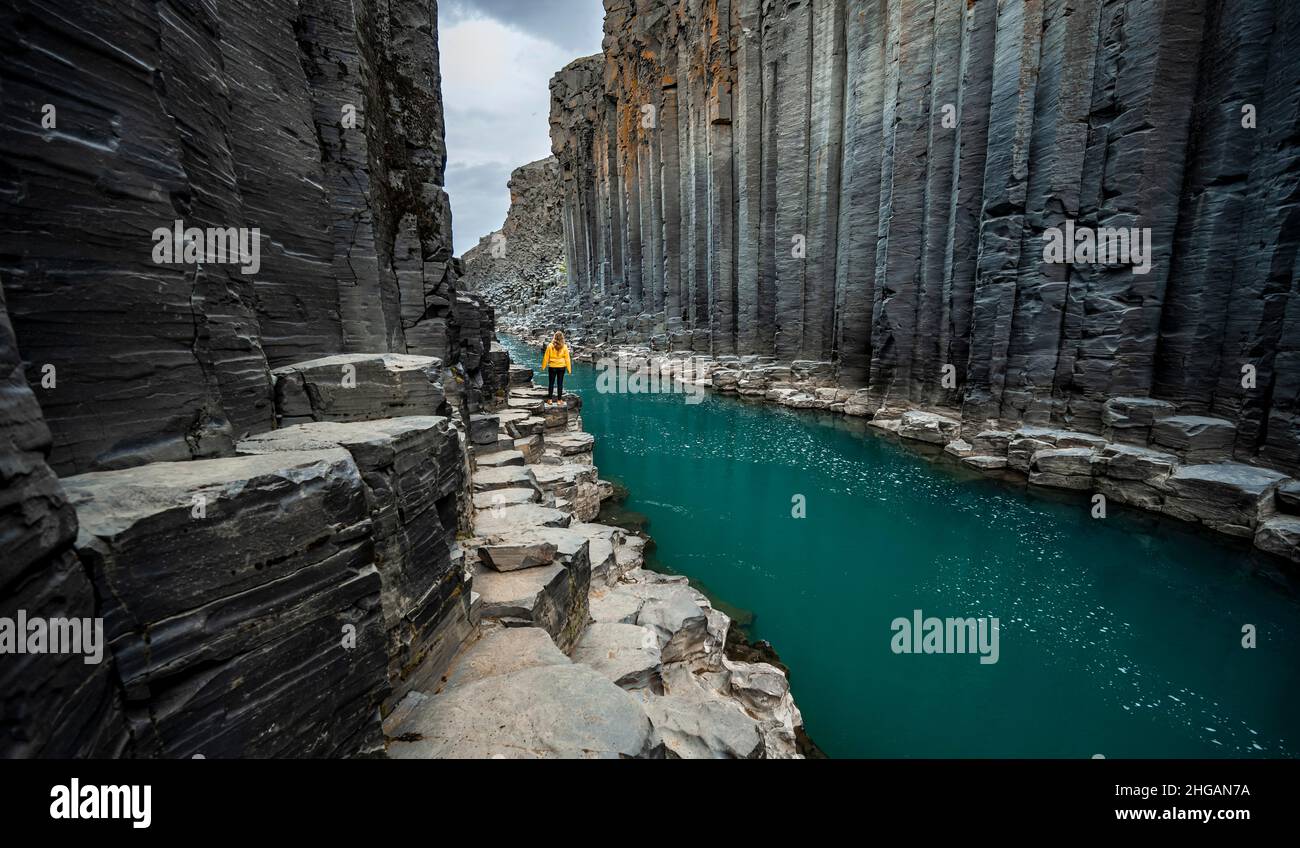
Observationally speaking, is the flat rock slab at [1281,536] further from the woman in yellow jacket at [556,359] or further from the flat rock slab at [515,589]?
the woman in yellow jacket at [556,359]

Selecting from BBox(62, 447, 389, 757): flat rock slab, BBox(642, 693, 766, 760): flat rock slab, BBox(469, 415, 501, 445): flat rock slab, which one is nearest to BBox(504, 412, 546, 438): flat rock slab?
BBox(469, 415, 501, 445): flat rock slab

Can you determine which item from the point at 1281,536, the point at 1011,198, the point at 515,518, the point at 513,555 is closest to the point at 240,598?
the point at 513,555

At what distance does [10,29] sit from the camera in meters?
2.25

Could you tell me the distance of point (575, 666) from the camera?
415cm

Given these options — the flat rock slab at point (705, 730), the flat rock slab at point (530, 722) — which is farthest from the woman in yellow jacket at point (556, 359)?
the flat rock slab at point (530, 722)

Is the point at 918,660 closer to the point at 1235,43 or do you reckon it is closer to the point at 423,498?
the point at 423,498

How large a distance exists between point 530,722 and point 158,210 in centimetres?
377

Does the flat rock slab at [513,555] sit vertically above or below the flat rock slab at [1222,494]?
above

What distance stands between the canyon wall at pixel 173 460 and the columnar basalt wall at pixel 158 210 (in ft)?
0.04

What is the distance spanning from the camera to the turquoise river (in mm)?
6555

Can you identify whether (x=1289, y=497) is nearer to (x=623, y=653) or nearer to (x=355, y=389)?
(x=623, y=653)

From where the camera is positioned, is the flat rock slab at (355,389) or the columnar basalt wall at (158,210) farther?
the flat rock slab at (355,389)

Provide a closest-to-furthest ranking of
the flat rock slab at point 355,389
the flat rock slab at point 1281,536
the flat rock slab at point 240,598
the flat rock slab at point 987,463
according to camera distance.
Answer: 1. the flat rock slab at point 240,598
2. the flat rock slab at point 355,389
3. the flat rock slab at point 1281,536
4. the flat rock slab at point 987,463

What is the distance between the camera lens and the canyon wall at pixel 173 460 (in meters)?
1.94
